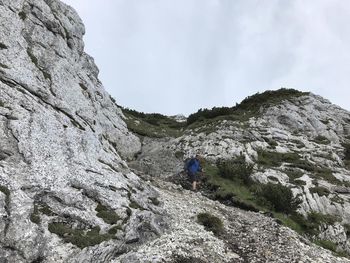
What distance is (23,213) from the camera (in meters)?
15.8

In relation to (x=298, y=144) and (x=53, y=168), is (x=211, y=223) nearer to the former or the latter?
(x=53, y=168)

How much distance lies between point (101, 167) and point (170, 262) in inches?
325

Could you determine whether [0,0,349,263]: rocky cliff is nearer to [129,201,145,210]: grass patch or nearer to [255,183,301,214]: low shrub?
[129,201,145,210]: grass patch

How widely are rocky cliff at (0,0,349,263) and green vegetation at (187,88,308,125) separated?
46.5ft

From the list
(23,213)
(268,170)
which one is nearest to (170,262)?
(23,213)

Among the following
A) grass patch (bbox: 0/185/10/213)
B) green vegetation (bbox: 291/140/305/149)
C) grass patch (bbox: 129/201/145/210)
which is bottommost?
grass patch (bbox: 0/185/10/213)

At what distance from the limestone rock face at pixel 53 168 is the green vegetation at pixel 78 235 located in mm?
40

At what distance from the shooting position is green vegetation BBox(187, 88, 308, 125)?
53.6 metres

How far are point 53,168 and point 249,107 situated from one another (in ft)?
134

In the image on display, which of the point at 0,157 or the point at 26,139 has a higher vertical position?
Result: the point at 26,139

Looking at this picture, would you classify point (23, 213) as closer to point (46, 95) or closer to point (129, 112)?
point (46, 95)

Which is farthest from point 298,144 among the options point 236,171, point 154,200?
point 154,200

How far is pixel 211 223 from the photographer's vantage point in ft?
74.5

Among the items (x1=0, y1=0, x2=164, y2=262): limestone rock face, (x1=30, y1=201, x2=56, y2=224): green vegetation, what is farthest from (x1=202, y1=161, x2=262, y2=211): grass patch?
(x1=30, y1=201, x2=56, y2=224): green vegetation
